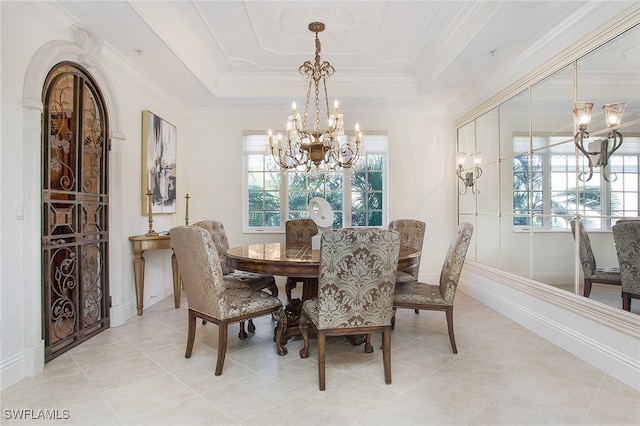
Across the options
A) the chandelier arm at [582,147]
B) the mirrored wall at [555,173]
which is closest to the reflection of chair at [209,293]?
the mirrored wall at [555,173]

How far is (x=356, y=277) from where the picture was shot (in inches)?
79.7

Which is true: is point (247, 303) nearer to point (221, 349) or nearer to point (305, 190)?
point (221, 349)

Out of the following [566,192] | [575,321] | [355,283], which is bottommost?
[575,321]

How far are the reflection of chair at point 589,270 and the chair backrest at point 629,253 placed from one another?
0.06 meters

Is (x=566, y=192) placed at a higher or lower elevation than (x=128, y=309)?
higher

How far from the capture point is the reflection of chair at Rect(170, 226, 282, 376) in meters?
2.23

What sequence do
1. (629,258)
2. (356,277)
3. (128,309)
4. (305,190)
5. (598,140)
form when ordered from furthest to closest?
(305,190), (128,309), (598,140), (629,258), (356,277)

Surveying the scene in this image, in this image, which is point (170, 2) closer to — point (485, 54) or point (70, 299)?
point (70, 299)

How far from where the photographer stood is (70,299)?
106 inches

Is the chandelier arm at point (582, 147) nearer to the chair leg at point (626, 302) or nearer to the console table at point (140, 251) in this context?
the chair leg at point (626, 302)

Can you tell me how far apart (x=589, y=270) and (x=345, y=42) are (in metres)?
2.98

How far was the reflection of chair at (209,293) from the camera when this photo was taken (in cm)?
223

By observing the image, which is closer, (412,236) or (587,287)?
(587,287)

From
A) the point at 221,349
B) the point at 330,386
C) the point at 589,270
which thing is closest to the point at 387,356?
the point at 330,386
